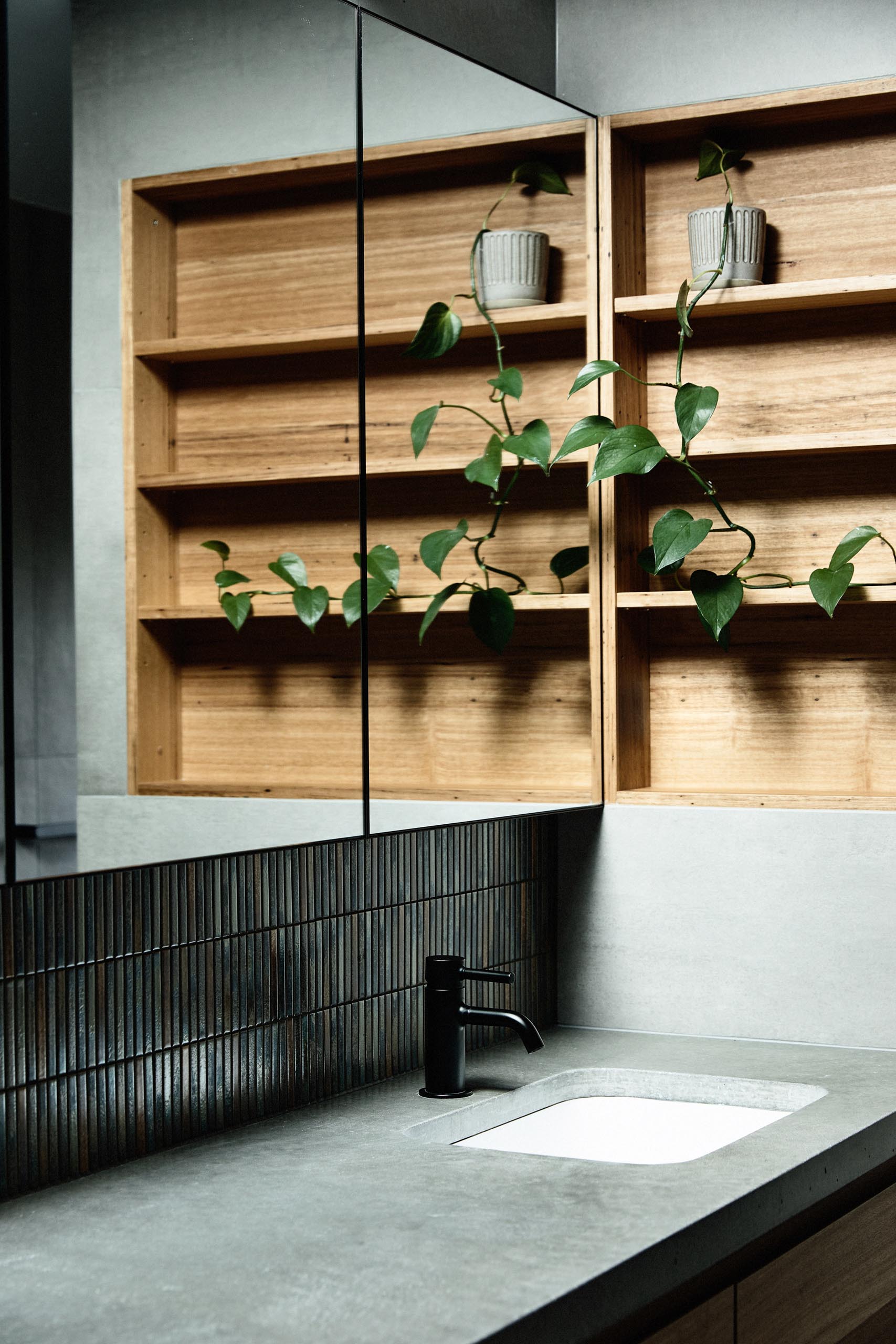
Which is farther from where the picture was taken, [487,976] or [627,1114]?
[627,1114]

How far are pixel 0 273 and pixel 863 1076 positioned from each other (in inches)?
66.3

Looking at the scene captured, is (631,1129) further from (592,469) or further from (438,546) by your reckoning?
(592,469)

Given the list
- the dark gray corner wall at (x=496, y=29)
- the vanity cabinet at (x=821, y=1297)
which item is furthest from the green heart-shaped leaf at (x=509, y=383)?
the vanity cabinet at (x=821, y=1297)

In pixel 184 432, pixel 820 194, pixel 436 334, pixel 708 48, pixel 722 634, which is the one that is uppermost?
pixel 708 48

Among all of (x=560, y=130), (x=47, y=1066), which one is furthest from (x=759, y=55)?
(x=47, y=1066)

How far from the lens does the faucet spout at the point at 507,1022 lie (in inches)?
88.7

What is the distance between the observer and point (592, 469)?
2670 millimetres

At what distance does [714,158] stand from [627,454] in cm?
58

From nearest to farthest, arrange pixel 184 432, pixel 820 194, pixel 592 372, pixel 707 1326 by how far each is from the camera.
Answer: pixel 707 1326, pixel 184 432, pixel 592 372, pixel 820 194

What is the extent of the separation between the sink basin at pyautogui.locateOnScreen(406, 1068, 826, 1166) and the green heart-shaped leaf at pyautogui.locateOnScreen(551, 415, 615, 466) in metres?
0.99

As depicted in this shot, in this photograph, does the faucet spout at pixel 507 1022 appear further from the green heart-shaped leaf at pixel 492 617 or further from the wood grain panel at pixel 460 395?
the wood grain panel at pixel 460 395

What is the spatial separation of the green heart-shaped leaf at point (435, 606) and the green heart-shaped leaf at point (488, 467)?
177 mm

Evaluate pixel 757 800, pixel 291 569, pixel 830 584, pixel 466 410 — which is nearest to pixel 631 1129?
pixel 757 800

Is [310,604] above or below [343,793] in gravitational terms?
above
